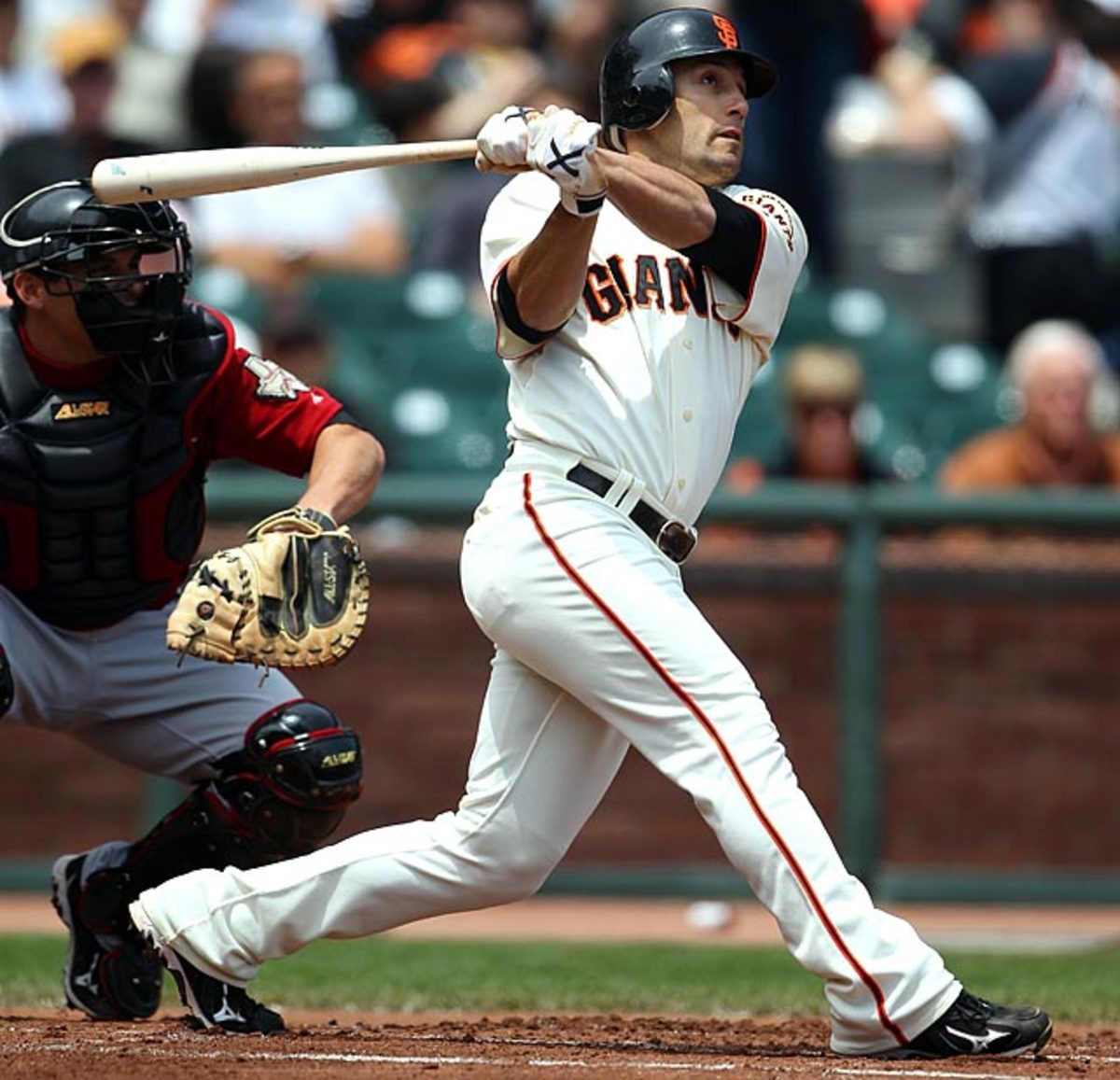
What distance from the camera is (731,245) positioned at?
423cm

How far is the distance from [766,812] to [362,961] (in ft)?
9.66

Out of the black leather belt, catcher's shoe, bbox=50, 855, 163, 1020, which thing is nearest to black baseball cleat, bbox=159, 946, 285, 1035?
catcher's shoe, bbox=50, 855, 163, 1020

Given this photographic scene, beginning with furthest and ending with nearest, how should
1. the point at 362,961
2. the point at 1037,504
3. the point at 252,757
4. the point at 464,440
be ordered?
the point at 464,440
the point at 1037,504
the point at 362,961
the point at 252,757

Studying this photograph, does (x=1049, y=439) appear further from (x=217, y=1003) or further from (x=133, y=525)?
(x=217, y=1003)

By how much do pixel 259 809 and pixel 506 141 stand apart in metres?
1.47

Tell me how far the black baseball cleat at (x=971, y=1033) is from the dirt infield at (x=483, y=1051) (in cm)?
3

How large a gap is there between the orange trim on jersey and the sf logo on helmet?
2.92 ft

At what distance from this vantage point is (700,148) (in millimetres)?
4355

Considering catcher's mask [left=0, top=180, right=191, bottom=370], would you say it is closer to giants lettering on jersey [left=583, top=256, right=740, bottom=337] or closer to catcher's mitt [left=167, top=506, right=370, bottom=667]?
catcher's mitt [left=167, top=506, right=370, bottom=667]

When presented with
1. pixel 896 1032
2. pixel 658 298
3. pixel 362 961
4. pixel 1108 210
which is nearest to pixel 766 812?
pixel 896 1032

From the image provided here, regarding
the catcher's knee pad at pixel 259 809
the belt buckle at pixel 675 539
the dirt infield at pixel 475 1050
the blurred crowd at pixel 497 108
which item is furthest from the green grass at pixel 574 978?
the blurred crowd at pixel 497 108

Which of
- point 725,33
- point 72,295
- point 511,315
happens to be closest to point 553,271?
point 511,315

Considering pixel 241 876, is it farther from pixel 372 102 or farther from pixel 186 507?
pixel 372 102

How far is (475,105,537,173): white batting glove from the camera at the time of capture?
3.99 m
